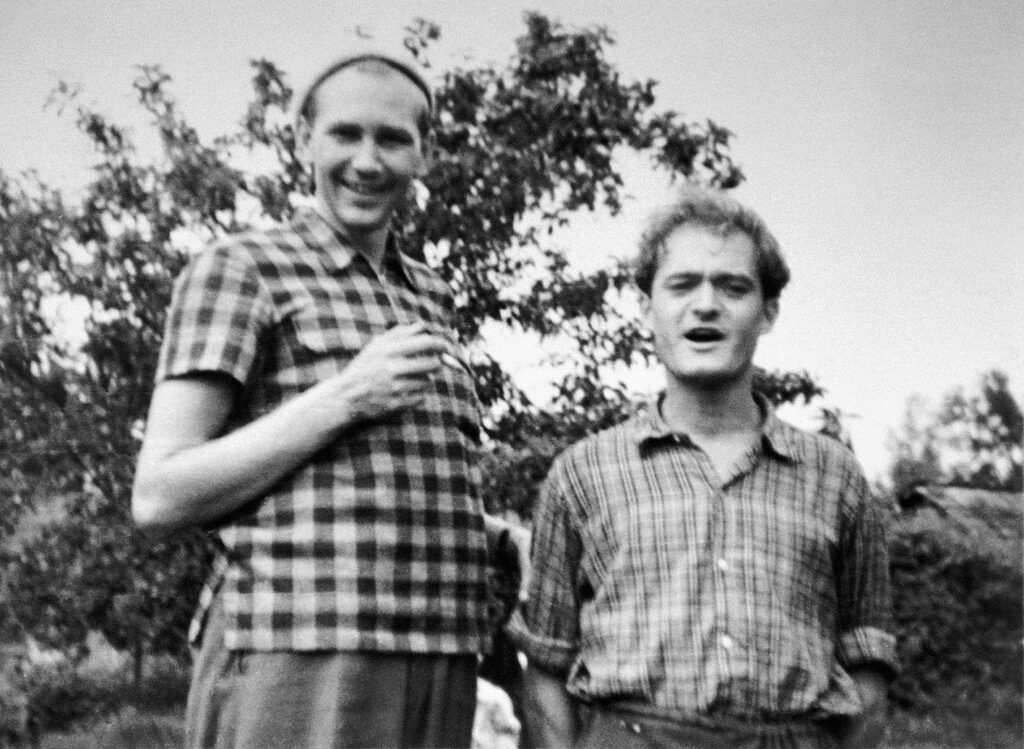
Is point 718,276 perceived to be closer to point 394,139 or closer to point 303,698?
point 394,139

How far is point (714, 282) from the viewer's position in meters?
1.86

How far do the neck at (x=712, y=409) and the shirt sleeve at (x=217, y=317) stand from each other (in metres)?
0.72

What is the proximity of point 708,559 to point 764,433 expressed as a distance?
248 millimetres

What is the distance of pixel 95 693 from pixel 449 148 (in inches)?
94.3

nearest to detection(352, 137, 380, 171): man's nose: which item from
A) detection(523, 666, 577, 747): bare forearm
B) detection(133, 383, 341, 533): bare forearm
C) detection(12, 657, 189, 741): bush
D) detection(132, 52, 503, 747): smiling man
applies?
detection(132, 52, 503, 747): smiling man

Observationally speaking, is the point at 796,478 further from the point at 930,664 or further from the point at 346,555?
the point at 930,664

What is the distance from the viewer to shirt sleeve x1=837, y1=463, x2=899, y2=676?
1836mm

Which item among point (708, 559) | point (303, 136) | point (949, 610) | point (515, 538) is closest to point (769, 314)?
point (708, 559)

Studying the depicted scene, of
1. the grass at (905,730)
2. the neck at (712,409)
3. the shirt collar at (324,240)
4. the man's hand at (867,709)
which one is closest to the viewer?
the shirt collar at (324,240)

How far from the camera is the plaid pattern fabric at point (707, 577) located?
1.70m

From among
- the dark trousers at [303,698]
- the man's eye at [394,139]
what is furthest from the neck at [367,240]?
the dark trousers at [303,698]

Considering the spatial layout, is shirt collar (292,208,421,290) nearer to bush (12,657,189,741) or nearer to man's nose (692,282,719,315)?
man's nose (692,282,719,315)

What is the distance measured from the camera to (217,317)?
4.98 feet

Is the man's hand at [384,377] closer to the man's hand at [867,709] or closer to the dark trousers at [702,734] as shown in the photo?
the dark trousers at [702,734]
